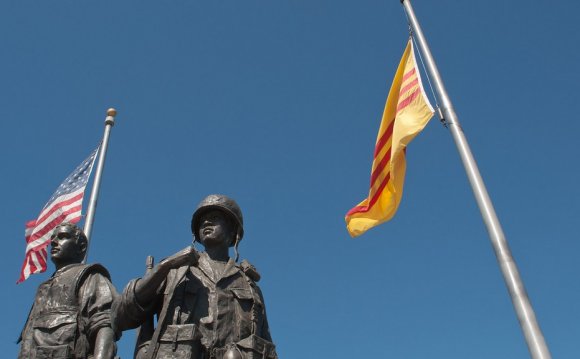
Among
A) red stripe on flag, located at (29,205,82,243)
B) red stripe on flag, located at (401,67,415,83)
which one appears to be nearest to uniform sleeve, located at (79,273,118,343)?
red stripe on flag, located at (29,205,82,243)

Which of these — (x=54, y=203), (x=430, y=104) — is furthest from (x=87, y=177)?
(x=430, y=104)

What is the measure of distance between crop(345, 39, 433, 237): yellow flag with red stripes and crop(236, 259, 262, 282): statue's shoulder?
169 inches

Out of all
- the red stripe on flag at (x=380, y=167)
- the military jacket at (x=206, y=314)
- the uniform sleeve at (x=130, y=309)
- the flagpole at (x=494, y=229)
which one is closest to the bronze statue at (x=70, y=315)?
the uniform sleeve at (x=130, y=309)

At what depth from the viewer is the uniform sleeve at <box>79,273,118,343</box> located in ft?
19.5

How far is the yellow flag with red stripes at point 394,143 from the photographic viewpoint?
9.92m

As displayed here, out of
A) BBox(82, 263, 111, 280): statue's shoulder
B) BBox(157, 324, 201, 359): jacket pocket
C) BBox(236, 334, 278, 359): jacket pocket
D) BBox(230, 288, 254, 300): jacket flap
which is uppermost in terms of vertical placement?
BBox(82, 263, 111, 280): statue's shoulder

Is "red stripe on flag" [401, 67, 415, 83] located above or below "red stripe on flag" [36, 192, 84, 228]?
below

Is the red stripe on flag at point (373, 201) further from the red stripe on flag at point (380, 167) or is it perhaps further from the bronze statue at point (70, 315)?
the bronze statue at point (70, 315)

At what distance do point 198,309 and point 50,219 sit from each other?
8.57 m

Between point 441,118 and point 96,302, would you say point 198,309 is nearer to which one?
point 96,302

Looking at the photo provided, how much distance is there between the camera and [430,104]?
32.8 ft

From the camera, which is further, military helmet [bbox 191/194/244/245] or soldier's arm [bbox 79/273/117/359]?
military helmet [bbox 191/194/244/245]

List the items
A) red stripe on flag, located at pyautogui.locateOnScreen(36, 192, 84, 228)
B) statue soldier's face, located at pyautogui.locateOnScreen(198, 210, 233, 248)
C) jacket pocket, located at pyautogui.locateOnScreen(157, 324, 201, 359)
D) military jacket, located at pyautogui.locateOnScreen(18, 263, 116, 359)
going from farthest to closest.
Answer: red stripe on flag, located at pyautogui.locateOnScreen(36, 192, 84, 228) < statue soldier's face, located at pyautogui.locateOnScreen(198, 210, 233, 248) < military jacket, located at pyautogui.locateOnScreen(18, 263, 116, 359) < jacket pocket, located at pyautogui.locateOnScreen(157, 324, 201, 359)

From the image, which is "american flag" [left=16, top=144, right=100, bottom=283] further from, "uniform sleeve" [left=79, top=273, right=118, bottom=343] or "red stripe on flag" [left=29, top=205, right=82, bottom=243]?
"uniform sleeve" [left=79, top=273, right=118, bottom=343]
